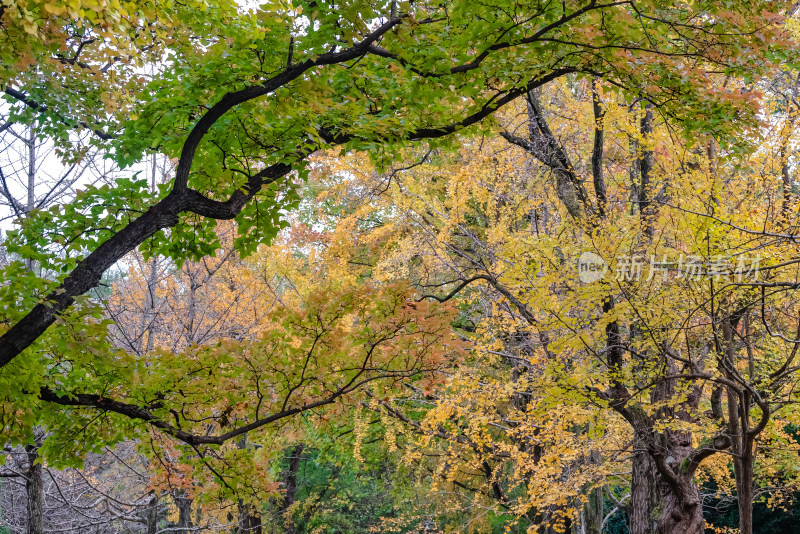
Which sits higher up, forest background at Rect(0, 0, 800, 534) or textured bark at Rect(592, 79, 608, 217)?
textured bark at Rect(592, 79, 608, 217)

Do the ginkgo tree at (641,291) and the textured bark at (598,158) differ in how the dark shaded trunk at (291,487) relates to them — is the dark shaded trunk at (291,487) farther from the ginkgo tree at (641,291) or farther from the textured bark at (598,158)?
the textured bark at (598,158)

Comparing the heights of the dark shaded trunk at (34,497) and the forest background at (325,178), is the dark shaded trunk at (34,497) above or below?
below

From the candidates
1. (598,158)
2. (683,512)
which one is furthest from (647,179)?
(683,512)

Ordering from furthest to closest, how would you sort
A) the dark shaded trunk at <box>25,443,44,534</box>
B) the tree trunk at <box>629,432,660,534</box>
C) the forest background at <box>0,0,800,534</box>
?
the tree trunk at <box>629,432,660,534</box>, the dark shaded trunk at <box>25,443,44,534</box>, the forest background at <box>0,0,800,534</box>

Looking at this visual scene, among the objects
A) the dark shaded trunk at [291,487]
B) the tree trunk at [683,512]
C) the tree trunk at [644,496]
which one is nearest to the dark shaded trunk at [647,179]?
the tree trunk at [644,496]

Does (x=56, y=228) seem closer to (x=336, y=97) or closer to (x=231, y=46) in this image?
(x=231, y=46)

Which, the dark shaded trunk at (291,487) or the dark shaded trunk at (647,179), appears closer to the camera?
the dark shaded trunk at (647,179)

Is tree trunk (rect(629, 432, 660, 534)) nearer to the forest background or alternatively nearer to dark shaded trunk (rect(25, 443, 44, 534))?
the forest background

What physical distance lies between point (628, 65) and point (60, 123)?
4.38 m

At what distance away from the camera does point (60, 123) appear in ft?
14.7

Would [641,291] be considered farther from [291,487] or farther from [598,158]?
[291,487]

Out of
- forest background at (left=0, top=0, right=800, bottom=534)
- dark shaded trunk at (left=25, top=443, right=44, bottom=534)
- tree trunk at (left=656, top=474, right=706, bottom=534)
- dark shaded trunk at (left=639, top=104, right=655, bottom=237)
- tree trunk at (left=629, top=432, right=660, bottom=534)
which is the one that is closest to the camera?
forest background at (left=0, top=0, right=800, bottom=534)

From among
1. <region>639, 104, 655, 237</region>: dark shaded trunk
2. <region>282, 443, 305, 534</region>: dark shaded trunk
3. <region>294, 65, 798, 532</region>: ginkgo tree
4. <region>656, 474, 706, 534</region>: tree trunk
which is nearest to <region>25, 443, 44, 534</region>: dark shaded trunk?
<region>294, 65, 798, 532</region>: ginkgo tree

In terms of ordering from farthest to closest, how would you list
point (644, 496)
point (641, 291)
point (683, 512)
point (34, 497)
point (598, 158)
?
point (644, 496) → point (598, 158) → point (683, 512) → point (34, 497) → point (641, 291)
